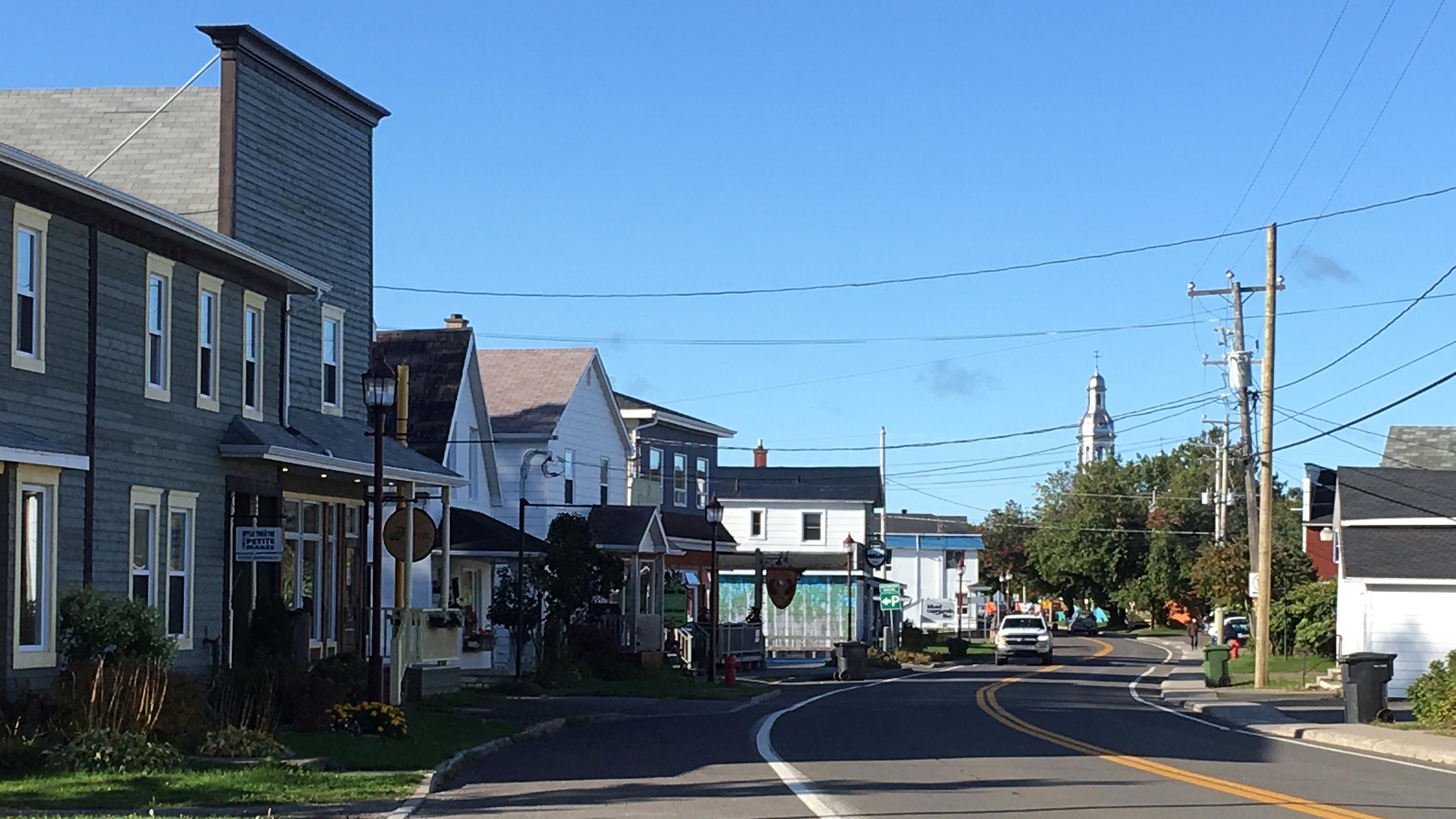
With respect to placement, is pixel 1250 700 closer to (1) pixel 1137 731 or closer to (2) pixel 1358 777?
(1) pixel 1137 731

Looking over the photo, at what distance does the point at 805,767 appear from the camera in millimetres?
18906

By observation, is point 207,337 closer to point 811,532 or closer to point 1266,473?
point 1266,473

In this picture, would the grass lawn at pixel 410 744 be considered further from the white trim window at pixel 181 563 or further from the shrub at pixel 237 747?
the white trim window at pixel 181 563

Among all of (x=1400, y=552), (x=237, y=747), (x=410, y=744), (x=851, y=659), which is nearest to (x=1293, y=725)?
(x=1400, y=552)

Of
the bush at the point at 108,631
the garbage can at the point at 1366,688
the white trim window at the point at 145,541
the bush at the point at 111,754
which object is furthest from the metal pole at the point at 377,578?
the garbage can at the point at 1366,688

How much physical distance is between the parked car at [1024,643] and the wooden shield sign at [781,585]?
39.4ft

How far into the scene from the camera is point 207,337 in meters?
25.0

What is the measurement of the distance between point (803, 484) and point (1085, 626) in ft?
102

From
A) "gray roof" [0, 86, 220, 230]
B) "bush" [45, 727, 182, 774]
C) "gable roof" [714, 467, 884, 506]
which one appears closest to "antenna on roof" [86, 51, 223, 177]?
"gray roof" [0, 86, 220, 230]

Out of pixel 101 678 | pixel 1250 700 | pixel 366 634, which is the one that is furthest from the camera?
pixel 1250 700

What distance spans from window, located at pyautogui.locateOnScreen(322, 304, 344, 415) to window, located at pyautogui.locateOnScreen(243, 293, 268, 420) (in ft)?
12.5

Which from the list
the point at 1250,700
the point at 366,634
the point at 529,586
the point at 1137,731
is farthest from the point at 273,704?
the point at 1250,700

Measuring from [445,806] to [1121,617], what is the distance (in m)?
113

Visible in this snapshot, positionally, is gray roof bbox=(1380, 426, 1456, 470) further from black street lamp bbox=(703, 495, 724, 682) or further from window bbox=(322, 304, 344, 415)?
window bbox=(322, 304, 344, 415)
